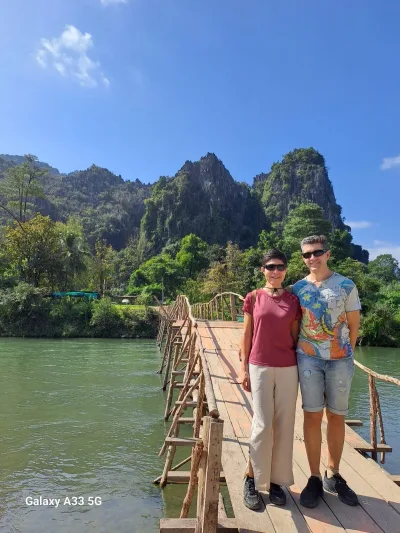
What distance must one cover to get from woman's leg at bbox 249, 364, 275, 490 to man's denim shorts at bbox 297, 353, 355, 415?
256 mm

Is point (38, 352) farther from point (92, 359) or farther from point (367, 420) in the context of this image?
point (367, 420)

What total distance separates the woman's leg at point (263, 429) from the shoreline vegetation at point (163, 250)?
26814mm

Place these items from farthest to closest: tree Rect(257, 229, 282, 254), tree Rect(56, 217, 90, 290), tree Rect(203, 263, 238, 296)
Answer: tree Rect(257, 229, 282, 254) → tree Rect(56, 217, 90, 290) → tree Rect(203, 263, 238, 296)

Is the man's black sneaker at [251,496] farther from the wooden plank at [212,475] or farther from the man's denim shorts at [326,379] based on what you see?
the man's denim shorts at [326,379]

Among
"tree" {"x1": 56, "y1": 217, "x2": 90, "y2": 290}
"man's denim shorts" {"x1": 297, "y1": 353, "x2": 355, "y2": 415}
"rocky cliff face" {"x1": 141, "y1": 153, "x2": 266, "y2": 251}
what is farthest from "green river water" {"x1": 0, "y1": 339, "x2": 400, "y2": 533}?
"rocky cliff face" {"x1": 141, "y1": 153, "x2": 266, "y2": 251}

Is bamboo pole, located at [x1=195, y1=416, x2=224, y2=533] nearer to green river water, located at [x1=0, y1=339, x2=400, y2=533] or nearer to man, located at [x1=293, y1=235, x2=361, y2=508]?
man, located at [x1=293, y1=235, x2=361, y2=508]

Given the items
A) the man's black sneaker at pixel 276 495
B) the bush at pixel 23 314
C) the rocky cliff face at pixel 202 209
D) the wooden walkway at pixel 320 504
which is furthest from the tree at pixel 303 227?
the man's black sneaker at pixel 276 495

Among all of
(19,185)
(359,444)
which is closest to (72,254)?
(19,185)

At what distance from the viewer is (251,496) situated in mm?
2961

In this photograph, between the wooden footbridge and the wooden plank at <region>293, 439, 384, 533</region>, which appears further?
the wooden plank at <region>293, 439, 384, 533</region>

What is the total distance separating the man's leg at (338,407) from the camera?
3049 mm

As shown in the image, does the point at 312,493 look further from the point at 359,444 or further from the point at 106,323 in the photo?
the point at 106,323

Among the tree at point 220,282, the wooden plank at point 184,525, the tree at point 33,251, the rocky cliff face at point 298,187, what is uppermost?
the rocky cliff face at point 298,187

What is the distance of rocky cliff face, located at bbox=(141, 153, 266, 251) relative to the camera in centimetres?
7569
